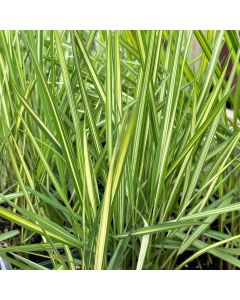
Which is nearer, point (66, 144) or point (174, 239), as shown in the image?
point (66, 144)

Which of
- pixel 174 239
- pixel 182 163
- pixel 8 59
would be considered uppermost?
pixel 8 59

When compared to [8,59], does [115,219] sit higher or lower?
lower

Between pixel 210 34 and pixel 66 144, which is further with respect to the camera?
pixel 210 34

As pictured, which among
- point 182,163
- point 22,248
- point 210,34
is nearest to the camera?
point 22,248

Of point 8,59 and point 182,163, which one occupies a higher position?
point 8,59

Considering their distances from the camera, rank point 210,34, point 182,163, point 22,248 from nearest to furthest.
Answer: point 22,248
point 182,163
point 210,34

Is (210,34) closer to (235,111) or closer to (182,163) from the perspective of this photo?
(235,111)
